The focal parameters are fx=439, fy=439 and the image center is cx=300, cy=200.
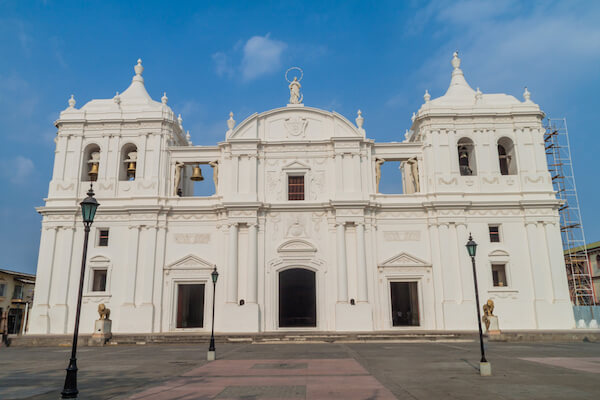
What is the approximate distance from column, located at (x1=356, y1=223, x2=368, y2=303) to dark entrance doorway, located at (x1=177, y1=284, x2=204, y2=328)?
10.2m

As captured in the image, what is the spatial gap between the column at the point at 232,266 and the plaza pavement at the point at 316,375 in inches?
300

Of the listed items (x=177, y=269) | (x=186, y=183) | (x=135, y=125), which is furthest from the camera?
(x=186, y=183)

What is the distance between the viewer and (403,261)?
1056 inches

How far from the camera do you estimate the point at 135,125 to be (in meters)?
29.2

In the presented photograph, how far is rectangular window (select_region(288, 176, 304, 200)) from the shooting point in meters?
28.5

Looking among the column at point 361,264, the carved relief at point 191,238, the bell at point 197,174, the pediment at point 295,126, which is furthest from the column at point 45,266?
the column at point 361,264

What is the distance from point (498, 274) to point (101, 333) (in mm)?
23056

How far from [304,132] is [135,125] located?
36.9 ft

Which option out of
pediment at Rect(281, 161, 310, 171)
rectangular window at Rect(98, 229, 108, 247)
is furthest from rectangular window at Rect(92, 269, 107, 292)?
pediment at Rect(281, 161, 310, 171)

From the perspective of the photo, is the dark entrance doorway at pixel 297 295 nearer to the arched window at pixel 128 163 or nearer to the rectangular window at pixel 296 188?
the rectangular window at pixel 296 188

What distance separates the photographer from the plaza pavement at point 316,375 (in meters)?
9.31

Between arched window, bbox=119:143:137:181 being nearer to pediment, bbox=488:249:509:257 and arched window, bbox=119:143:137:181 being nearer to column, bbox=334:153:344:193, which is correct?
column, bbox=334:153:344:193

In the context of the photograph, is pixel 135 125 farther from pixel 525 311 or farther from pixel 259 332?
pixel 525 311

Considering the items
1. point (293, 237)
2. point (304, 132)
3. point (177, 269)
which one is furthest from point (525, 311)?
point (177, 269)
